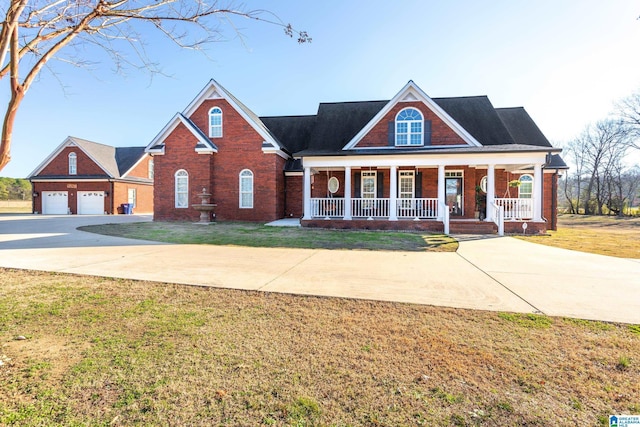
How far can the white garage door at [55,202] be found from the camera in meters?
29.9

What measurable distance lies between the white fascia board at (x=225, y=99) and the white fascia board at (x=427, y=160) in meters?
3.85

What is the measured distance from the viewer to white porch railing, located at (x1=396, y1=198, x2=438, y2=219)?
16422mm

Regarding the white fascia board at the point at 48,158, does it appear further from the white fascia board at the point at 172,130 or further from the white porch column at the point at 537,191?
the white porch column at the point at 537,191

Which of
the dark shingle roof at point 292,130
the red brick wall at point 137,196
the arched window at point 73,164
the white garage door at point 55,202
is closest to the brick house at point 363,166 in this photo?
the dark shingle roof at point 292,130

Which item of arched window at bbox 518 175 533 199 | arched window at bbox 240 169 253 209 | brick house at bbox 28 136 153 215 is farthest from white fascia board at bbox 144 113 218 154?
arched window at bbox 518 175 533 199

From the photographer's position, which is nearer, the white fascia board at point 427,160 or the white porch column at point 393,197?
the white fascia board at point 427,160

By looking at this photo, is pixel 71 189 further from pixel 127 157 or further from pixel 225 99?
pixel 225 99

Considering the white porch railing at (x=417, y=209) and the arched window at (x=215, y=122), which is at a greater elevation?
the arched window at (x=215, y=122)

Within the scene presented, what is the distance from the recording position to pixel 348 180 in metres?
16.2

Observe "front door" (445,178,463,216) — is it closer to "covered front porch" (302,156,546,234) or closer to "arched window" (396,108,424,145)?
"covered front porch" (302,156,546,234)

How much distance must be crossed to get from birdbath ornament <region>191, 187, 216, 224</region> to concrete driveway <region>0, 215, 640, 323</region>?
7.52m

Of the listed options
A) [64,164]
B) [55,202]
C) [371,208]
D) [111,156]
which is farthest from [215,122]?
[55,202]

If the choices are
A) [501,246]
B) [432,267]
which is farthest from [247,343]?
[501,246]

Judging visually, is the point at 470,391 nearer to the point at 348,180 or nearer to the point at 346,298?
the point at 346,298
